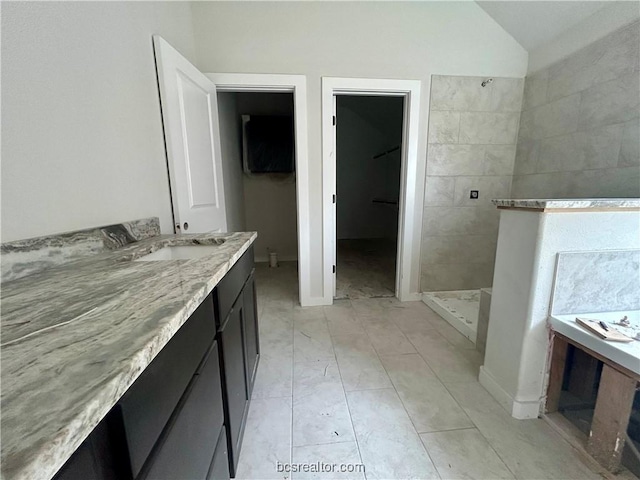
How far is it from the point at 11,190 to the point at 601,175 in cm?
298

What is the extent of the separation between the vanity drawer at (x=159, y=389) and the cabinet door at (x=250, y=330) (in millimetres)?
571

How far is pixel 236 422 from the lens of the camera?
103cm

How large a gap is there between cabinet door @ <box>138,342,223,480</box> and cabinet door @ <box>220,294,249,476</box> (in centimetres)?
7

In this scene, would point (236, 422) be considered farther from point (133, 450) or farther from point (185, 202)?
point (185, 202)

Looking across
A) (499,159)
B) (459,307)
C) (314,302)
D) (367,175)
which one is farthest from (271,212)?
(499,159)

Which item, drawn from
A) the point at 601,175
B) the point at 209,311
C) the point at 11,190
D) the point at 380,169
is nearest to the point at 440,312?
the point at 601,175

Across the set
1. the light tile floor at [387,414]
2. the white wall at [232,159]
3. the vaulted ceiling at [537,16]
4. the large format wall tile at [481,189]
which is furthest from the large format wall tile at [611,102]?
the white wall at [232,159]

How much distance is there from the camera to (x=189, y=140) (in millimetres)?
1649

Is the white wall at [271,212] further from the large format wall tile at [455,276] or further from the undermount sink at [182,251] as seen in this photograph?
the undermount sink at [182,251]

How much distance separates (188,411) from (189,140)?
5.12ft

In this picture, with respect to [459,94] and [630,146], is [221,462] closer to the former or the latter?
[630,146]

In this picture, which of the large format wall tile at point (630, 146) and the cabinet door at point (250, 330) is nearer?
the cabinet door at point (250, 330)

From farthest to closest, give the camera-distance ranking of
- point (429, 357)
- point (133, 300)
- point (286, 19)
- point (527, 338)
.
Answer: point (286, 19)
point (429, 357)
point (527, 338)
point (133, 300)

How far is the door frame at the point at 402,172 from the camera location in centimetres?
216
